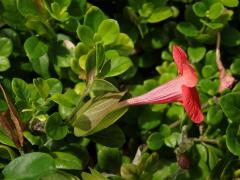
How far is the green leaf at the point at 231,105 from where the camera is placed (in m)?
1.22

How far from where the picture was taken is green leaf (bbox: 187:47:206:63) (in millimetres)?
1486

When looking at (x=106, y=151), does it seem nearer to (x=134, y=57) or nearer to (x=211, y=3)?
(x=134, y=57)

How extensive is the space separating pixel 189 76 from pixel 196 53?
1.09 ft

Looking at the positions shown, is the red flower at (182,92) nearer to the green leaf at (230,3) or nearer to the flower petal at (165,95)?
the flower petal at (165,95)

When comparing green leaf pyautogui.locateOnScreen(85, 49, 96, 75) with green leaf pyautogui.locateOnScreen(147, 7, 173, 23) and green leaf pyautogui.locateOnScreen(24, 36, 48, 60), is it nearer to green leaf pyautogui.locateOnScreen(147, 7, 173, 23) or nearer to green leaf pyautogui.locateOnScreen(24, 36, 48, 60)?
green leaf pyautogui.locateOnScreen(24, 36, 48, 60)

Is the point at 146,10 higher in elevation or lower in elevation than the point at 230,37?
higher

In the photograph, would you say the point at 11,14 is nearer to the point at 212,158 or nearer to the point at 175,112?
the point at 175,112

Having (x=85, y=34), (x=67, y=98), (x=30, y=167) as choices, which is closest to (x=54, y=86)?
(x=67, y=98)

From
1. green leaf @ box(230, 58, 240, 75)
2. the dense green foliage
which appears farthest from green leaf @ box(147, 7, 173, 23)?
green leaf @ box(230, 58, 240, 75)

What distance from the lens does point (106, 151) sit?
1327 mm

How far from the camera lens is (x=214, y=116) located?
1.35 m

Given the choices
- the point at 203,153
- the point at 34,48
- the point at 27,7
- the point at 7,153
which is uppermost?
the point at 27,7

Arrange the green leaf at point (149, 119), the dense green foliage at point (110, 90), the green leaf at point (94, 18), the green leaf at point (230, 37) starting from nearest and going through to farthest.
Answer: the dense green foliage at point (110, 90)
the green leaf at point (94, 18)
the green leaf at point (149, 119)
the green leaf at point (230, 37)

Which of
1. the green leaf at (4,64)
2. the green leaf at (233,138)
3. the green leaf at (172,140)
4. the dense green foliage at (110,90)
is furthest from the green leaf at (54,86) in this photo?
the green leaf at (233,138)
